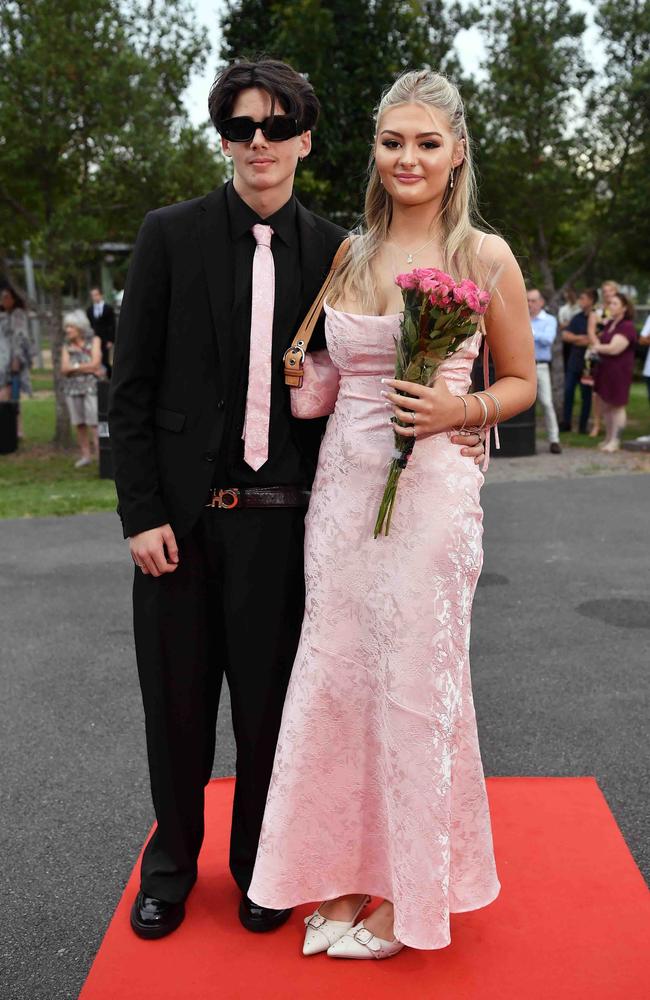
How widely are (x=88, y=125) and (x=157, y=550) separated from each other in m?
11.6

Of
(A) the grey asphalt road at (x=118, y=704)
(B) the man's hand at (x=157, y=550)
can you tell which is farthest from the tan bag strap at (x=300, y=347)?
(A) the grey asphalt road at (x=118, y=704)

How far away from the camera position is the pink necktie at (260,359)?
8.27ft

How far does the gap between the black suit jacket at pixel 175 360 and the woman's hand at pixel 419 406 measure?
412 millimetres

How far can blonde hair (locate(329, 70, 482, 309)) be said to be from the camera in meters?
2.43

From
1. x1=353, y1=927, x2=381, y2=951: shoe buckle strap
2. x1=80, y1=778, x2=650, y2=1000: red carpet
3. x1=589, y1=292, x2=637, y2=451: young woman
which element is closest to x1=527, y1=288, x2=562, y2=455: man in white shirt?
x1=589, y1=292, x2=637, y2=451: young woman

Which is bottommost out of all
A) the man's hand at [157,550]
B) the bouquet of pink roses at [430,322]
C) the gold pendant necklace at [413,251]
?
the man's hand at [157,550]

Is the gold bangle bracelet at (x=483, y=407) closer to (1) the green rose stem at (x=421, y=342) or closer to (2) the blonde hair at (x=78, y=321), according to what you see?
(1) the green rose stem at (x=421, y=342)

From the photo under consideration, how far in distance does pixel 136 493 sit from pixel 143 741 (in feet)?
6.83

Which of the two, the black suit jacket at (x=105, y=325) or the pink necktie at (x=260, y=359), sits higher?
the pink necktie at (x=260, y=359)

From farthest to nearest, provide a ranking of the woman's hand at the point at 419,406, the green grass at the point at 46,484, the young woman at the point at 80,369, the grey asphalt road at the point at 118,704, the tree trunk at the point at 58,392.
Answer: the tree trunk at the point at 58,392
the young woman at the point at 80,369
the green grass at the point at 46,484
the grey asphalt road at the point at 118,704
the woman's hand at the point at 419,406

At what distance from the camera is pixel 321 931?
2.64 m

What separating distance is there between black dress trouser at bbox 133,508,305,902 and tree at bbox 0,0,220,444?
427 inches

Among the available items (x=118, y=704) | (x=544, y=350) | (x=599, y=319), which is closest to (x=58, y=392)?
(x=544, y=350)

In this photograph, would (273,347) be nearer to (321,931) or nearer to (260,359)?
(260,359)
